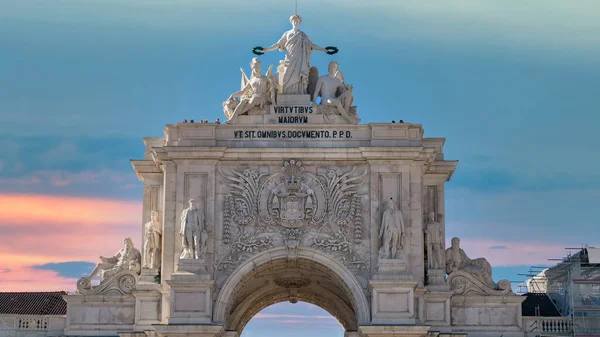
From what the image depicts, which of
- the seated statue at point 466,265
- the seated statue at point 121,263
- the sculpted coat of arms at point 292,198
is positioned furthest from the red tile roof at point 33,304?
the seated statue at point 466,265

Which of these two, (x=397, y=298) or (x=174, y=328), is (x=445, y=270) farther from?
(x=174, y=328)

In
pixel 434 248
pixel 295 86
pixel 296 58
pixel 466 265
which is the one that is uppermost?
pixel 296 58

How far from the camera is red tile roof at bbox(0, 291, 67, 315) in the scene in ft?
225

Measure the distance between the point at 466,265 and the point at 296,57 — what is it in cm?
1082

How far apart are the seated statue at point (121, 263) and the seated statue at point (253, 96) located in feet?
21.5

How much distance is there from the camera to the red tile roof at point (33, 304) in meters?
68.5

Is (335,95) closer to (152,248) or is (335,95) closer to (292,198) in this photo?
(292,198)

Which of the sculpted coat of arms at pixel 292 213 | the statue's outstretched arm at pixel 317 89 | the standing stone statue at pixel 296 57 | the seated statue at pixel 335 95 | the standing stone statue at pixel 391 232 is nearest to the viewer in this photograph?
the standing stone statue at pixel 391 232

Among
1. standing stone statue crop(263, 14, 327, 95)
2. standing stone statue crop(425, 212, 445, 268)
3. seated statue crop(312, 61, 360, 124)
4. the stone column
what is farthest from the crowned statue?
standing stone statue crop(425, 212, 445, 268)

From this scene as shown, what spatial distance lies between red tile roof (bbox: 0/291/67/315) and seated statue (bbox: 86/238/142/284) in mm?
7588

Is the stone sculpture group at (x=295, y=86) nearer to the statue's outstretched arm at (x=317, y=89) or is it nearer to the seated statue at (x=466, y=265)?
the statue's outstretched arm at (x=317, y=89)

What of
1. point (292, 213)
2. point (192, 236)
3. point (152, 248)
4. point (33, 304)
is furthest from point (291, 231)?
point (33, 304)

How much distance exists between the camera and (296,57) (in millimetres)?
61750

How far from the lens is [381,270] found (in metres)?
58.4
